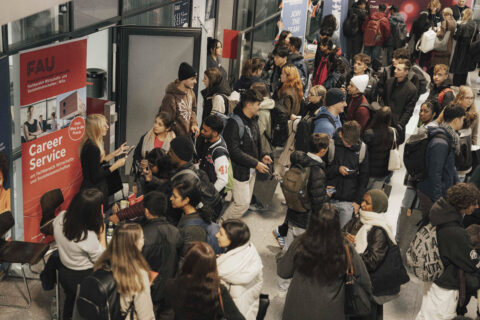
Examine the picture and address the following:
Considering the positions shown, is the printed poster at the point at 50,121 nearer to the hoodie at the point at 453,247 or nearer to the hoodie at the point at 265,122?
the hoodie at the point at 265,122

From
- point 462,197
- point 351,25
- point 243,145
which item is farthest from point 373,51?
point 462,197

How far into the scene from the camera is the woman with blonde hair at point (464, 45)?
12805 mm

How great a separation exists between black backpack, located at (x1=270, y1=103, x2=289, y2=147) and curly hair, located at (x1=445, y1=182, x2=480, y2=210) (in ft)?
10.1

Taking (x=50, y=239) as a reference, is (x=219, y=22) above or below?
above

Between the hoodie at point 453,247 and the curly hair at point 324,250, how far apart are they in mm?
1292

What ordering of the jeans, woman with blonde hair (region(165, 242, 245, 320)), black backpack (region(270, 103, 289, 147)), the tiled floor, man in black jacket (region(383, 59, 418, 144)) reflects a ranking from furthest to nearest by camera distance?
1. man in black jacket (region(383, 59, 418, 144))
2. black backpack (region(270, 103, 289, 147))
3. the jeans
4. the tiled floor
5. woman with blonde hair (region(165, 242, 245, 320))

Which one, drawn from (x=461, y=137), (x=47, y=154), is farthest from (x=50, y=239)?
(x=461, y=137)

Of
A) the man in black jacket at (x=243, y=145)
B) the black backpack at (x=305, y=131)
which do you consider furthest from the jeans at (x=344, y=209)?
the black backpack at (x=305, y=131)

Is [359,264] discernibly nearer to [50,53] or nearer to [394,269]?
[394,269]

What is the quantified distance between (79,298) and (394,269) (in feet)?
8.34

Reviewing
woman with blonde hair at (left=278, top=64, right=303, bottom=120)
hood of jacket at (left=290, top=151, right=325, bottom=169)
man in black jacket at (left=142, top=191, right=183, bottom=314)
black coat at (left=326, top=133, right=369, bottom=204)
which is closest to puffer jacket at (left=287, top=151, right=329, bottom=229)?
hood of jacket at (left=290, top=151, right=325, bottom=169)

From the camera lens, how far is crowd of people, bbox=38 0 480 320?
13.0ft

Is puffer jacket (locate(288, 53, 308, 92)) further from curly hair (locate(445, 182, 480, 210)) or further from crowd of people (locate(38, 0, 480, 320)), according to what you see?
curly hair (locate(445, 182, 480, 210))

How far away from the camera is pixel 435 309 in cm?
528
